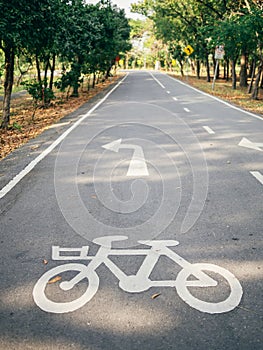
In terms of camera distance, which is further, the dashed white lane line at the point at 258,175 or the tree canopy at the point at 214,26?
the tree canopy at the point at 214,26

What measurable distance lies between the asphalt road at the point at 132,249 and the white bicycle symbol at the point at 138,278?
0.4 inches

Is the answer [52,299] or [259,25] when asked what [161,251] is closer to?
[52,299]

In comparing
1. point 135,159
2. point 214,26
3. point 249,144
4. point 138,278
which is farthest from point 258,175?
point 214,26

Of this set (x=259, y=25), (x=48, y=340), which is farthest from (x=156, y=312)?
(x=259, y=25)

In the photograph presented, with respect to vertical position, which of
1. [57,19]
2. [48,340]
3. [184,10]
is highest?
[184,10]

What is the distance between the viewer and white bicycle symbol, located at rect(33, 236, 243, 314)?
3.14 meters

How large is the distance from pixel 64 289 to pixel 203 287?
1.26 m

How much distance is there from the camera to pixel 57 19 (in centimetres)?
1248

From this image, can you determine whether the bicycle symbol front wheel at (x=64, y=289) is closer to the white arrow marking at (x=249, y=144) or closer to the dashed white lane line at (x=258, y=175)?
the dashed white lane line at (x=258, y=175)

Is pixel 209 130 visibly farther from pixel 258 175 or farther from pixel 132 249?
pixel 132 249

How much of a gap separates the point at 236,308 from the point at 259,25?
62.5 feet

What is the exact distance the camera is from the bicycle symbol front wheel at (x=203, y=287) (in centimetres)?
309

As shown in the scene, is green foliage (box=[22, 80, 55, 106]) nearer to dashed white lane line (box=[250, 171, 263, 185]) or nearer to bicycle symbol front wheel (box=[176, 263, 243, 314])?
dashed white lane line (box=[250, 171, 263, 185])

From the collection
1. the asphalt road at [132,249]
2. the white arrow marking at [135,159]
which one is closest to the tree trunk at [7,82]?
the asphalt road at [132,249]
